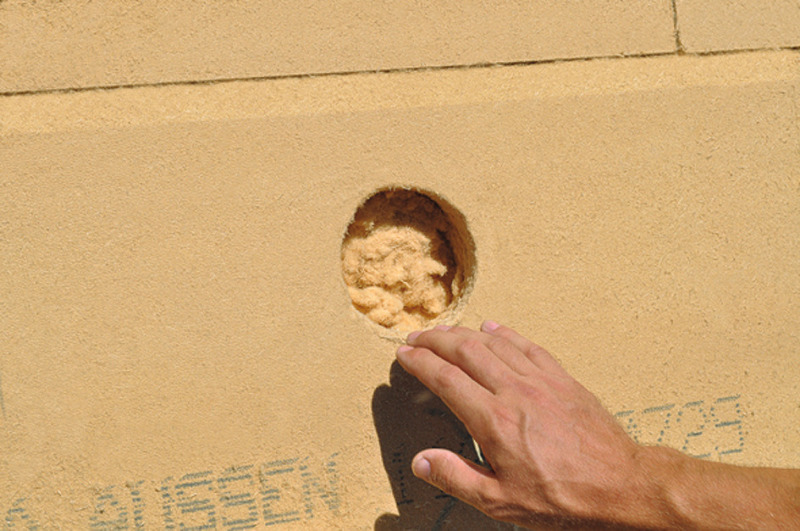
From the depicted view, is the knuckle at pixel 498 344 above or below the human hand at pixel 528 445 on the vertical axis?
above

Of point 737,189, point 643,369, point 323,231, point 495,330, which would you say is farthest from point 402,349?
point 737,189

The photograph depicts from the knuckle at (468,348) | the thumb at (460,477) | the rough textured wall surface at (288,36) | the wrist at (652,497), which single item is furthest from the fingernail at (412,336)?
the rough textured wall surface at (288,36)

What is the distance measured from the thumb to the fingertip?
31cm

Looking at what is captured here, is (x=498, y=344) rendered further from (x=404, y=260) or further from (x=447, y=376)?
(x=404, y=260)

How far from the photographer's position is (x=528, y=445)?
0.99m

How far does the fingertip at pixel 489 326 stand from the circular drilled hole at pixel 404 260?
0.08 m

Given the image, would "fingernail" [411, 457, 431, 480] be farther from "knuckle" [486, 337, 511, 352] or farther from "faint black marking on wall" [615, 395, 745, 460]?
"faint black marking on wall" [615, 395, 745, 460]

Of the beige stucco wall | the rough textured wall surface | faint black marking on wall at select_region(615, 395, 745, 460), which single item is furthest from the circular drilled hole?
faint black marking on wall at select_region(615, 395, 745, 460)

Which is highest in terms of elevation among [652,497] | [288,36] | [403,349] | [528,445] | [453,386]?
[288,36]

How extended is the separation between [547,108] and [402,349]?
702 mm

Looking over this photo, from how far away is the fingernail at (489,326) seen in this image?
127cm

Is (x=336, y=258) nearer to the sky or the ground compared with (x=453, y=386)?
nearer to the sky

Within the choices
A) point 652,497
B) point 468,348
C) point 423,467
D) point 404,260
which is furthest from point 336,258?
point 652,497

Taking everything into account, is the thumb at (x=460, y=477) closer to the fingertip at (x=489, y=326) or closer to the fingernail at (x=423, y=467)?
the fingernail at (x=423, y=467)
